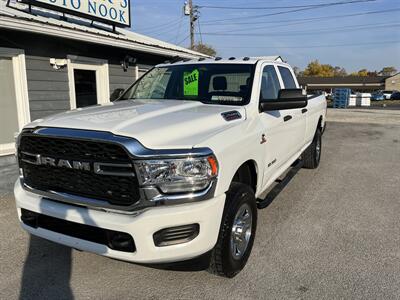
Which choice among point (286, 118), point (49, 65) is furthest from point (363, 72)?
point (286, 118)

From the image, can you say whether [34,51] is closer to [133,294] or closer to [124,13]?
[124,13]

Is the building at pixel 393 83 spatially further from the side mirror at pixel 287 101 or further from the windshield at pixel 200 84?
the side mirror at pixel 287 101

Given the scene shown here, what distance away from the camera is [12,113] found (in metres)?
6.52

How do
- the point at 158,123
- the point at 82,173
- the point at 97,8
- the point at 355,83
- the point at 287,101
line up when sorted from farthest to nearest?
the point at 355,83, the point at 97,8, the point at 287,101, the point at 158,123, the point at 82,173

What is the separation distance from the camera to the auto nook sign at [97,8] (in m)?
7.31

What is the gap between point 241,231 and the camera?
10.7 ft

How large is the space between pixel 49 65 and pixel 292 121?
4.90 metres

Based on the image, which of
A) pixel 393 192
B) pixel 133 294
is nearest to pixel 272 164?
pixel 133 294

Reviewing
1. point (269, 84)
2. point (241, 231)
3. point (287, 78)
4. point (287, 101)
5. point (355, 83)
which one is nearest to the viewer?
point (241, 231)

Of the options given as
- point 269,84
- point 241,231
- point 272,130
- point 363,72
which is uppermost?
point 363,72

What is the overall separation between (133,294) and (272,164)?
6.75 feet

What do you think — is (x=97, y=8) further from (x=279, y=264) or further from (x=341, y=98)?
(x=341, y=98)

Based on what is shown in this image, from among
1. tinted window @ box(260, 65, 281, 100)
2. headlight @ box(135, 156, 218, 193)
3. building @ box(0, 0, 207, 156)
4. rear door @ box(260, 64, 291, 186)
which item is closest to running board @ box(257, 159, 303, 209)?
rear door @ box(260, 64, 291, 186)

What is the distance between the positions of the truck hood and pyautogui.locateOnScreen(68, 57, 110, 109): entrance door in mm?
4672
